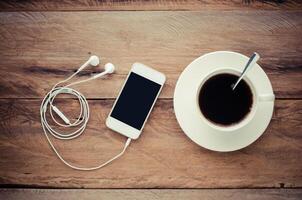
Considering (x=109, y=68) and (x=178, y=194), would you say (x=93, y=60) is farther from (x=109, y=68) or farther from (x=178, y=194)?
(x=178, y=194)

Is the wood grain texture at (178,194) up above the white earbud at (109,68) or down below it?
below

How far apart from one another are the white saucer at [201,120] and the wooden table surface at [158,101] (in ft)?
0.17

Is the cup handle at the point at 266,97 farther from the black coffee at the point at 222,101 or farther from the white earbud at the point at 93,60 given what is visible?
the white earbud at the point at 93,60

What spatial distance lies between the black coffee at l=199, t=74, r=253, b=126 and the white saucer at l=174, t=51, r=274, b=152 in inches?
1.0

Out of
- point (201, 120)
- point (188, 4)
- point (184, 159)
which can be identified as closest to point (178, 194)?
point (184, 159)

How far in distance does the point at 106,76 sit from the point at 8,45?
10.4 inches

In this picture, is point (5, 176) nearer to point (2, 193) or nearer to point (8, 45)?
point (2, 193)

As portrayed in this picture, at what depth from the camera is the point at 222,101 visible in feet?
2.91

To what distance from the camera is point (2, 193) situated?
0.98m

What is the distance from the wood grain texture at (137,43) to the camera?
97 centimetres

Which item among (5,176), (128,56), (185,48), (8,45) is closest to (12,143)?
(5,176)

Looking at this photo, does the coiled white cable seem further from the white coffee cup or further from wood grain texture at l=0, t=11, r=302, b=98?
the white coffee cup

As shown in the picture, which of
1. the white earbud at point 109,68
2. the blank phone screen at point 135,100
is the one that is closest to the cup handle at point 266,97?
the blank phone screen at point 135,100

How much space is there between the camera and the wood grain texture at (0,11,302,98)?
3.19 feet
